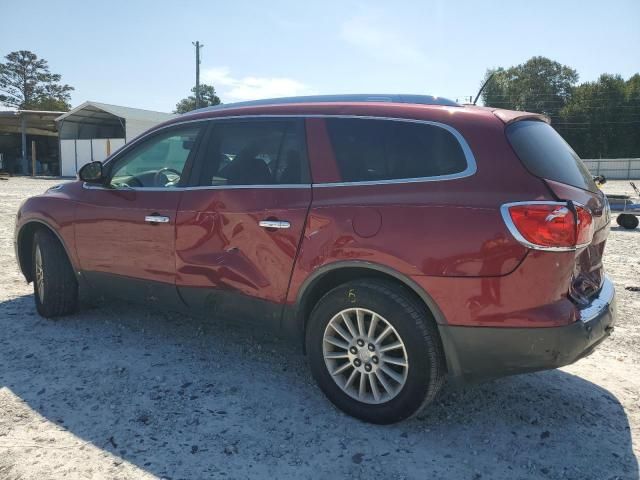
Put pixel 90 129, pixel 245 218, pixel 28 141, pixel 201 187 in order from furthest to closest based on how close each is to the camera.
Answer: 1. pixel 28 141
2. pixel 90 129
3. pixel 201 187
4. pixel 245 218

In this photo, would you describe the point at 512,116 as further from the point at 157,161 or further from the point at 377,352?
the point at 157,161

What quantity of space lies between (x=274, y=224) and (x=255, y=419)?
1.18m

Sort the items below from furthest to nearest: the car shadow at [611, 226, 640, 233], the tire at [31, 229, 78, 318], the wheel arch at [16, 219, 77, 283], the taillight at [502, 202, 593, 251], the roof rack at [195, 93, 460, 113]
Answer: the car shadow at [611, 226, 640, 233]
the wheel arch at [16, 219, 77, 283]
the tire at [31, 229, 78, 318]
the roof rack at [195, 93, 460, 113]
the taillight at [502, 202, 593, 251]

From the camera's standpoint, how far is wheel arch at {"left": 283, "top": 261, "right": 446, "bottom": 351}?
2.81 metres

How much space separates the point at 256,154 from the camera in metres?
3.59

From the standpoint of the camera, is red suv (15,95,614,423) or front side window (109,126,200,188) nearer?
red suv (15,95,614,423)

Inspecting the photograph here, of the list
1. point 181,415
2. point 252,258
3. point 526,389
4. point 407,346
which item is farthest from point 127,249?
point 526,389

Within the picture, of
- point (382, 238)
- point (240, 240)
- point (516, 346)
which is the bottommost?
point (516, 346)

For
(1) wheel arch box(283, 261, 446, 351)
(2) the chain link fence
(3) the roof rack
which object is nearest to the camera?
(1) wheel arch box(283, 261, 446, 351)

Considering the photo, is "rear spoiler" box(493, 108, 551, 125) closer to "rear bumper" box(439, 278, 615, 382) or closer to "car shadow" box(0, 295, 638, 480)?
"rear bumper" box(439, 278, 615, 382)

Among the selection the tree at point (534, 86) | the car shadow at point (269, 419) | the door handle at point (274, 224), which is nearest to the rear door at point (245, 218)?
the door handle at point (274, 224)

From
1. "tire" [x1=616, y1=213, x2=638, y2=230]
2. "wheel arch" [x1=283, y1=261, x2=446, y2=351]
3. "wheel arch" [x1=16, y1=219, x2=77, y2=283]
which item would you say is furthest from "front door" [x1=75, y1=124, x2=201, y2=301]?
"tire" [x1=616, y1=213, x2=638, y2=230]

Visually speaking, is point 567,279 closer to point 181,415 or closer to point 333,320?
point 333,320

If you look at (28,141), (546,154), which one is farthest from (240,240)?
(28,141)
